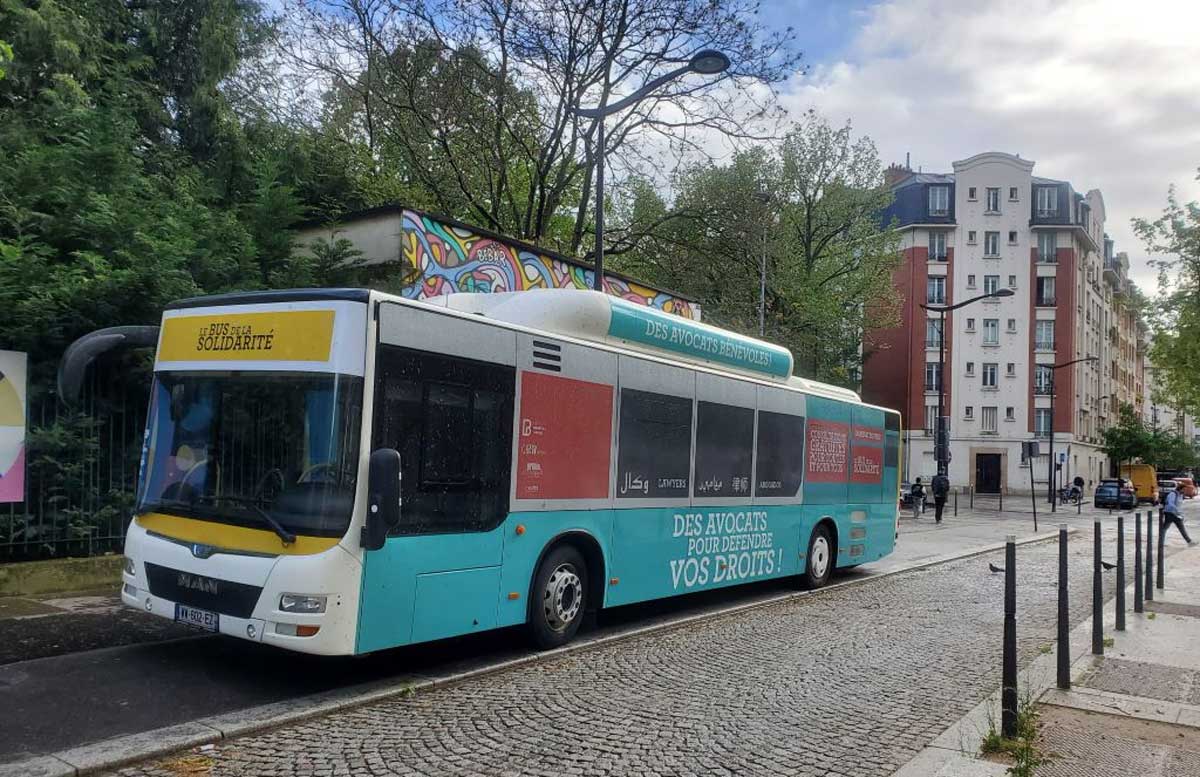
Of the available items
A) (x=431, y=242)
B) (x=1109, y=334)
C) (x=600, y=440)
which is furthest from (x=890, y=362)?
(x=600, y=440)

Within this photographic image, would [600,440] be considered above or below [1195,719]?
above

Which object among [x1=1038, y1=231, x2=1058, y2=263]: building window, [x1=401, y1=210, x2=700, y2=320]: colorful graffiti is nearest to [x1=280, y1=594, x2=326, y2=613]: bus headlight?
[x1=401, y1=210, x2=700, y2=320]: colorful graffiti

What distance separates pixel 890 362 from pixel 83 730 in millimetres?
67348

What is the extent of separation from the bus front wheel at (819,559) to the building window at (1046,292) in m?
60.2

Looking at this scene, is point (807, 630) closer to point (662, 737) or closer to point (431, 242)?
point (662, 737)

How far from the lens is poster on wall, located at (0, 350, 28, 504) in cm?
923

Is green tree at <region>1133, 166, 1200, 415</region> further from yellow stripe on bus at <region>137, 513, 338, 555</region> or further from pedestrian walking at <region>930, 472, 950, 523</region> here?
yellow stripe on bus at <region>137, 513, 338, 555</region>

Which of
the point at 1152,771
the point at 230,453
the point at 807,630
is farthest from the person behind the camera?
the point at 807,630

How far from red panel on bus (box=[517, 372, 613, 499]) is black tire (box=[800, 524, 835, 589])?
4.93 m

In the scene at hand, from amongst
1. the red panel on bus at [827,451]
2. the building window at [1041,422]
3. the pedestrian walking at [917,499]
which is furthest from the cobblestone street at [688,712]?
the building window at [1041,422]

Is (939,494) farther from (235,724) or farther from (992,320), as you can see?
(992,320)

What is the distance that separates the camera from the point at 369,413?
6.32m

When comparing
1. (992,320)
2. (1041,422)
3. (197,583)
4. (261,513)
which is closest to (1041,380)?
(1041,422)

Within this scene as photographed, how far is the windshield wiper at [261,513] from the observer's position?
6133mm
